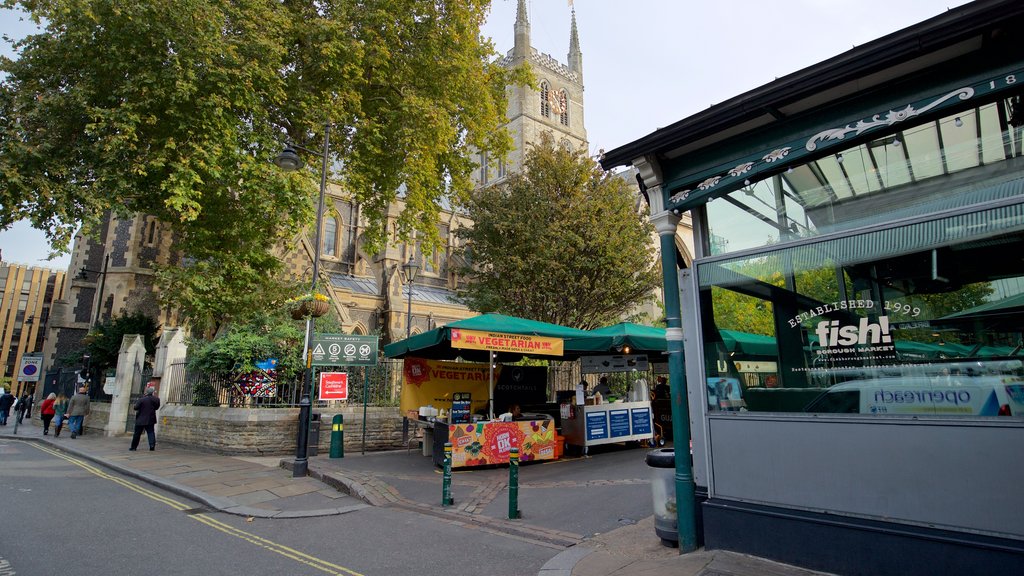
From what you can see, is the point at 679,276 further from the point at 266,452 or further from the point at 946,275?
the point at 266,452

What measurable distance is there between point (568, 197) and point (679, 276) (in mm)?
16338

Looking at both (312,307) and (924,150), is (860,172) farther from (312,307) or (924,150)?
(312,307)

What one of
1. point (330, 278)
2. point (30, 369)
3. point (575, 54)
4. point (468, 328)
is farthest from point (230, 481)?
point (575, 54)

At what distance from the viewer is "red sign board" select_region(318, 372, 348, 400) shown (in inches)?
528

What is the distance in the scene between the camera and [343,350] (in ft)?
43.1

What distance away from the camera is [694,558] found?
4.88 metres

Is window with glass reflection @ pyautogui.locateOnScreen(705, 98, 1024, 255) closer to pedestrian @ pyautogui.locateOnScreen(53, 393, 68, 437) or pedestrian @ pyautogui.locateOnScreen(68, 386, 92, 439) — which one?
pedestrian @ pyautogui.locateOnScreen(68, 386, 92, 439)

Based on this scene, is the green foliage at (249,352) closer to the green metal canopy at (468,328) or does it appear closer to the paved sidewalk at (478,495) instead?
the paved sidewalk at (478,495)

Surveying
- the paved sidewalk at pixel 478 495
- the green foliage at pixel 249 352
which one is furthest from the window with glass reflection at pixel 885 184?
the green foliage at pixel 249 352

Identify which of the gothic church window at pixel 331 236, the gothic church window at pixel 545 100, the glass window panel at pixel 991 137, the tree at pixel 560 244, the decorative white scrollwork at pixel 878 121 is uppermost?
the gothic church window at pixel 545 100

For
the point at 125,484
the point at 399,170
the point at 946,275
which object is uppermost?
the point at 399,170

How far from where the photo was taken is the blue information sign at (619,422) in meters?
12.9

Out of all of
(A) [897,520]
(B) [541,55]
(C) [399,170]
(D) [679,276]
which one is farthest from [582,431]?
(B) [541,55]

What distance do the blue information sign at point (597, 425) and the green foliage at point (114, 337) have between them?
63.3 ft
